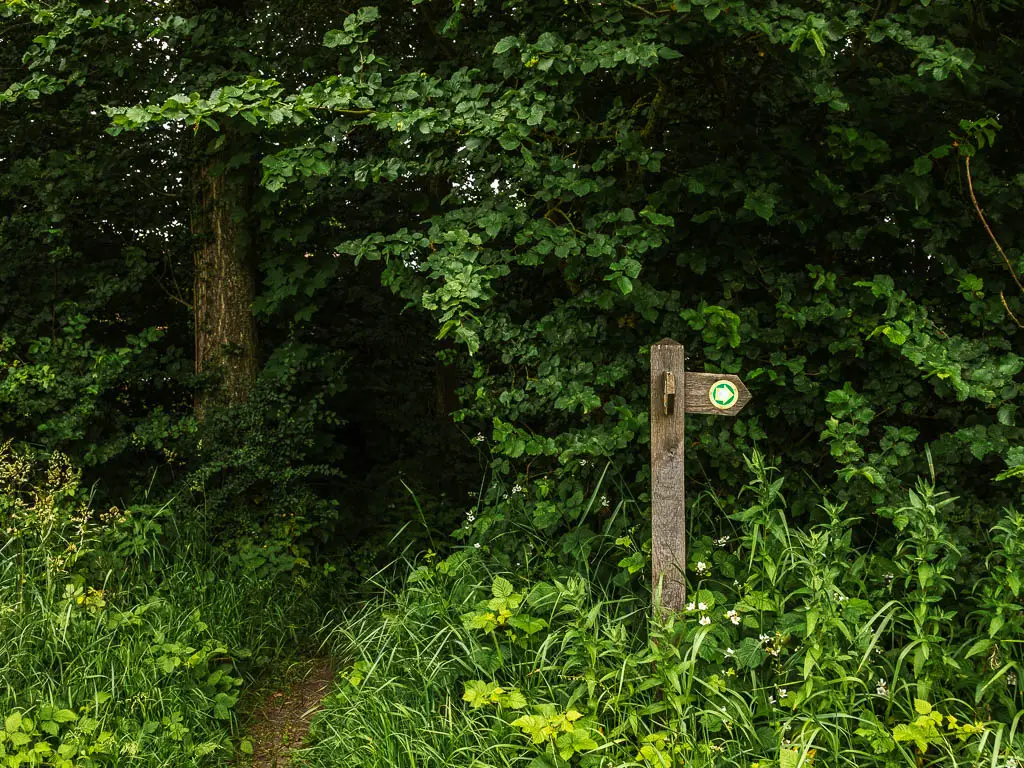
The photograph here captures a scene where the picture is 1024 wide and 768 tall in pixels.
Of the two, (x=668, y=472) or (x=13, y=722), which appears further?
(x=668, y=472)

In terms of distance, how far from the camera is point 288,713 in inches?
165

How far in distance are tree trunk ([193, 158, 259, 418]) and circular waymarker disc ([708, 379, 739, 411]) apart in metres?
3.56

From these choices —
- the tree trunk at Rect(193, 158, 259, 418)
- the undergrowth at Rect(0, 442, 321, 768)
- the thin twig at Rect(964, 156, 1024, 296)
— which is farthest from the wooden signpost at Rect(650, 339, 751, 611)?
the tree trunk at Rect(193, 158, 259, 418)

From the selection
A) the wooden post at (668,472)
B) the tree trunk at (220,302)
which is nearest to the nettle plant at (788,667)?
the wooden post at (668,472)

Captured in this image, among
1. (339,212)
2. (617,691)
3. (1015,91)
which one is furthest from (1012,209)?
(339,212)

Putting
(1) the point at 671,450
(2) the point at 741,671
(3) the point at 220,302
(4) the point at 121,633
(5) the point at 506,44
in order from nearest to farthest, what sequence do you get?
(2) the point at 741,671 < (1) the point at 671,450 < (5) the point at 506,44 < (4) the point at 121,633 < (3) the point at 220,302

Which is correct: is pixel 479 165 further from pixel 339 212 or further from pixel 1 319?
pixel 1 319

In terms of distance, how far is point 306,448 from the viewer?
19.2 ft

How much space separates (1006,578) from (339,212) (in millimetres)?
4492

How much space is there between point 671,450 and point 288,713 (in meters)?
2.49

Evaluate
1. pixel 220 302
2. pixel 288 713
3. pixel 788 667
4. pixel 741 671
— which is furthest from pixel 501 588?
pixel 220 302

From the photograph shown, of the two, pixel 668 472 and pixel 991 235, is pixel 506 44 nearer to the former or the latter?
pixel 668 472

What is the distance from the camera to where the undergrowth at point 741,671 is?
9.21 feet

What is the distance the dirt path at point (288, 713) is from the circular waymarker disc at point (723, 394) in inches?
93.7
